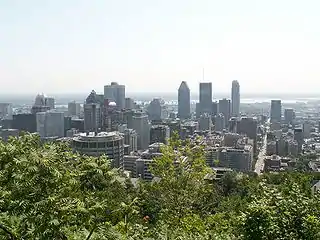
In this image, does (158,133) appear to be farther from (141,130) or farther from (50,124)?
(50,124)

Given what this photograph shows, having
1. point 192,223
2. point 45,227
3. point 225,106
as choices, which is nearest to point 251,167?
point 192,223

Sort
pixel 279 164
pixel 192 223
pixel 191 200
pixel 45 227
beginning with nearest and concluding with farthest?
pixel 45 227 → pixel 192 223 → pixel 191 200 → pixel 279 164

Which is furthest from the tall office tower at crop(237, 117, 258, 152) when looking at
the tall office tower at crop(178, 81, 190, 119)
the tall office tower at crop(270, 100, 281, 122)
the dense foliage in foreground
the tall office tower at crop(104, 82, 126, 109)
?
the dense foliage in foreground

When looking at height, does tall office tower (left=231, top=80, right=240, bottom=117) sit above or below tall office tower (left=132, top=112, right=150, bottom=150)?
above

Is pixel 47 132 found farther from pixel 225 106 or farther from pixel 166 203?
pixel 166 203

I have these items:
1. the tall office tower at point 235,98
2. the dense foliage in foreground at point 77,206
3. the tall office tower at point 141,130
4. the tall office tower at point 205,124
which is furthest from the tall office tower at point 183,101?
the dense foliage in foreground at point 77,206

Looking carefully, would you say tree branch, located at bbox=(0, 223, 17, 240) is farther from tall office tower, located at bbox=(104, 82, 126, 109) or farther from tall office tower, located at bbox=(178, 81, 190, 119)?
tall office tower, located at bbox=(178, 81, 190, 119)
